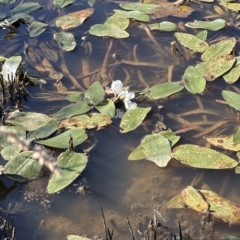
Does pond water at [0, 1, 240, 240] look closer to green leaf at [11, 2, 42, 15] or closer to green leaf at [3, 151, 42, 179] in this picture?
green leaf at [3, 151, 42, 179]

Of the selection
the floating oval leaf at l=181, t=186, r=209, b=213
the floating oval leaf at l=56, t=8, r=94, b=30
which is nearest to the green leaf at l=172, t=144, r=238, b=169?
the floating oval leaf at l=181, t=186, r=209, b=213

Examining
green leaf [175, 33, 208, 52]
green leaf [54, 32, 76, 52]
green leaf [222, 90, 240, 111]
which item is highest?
green leaf [175, 33, 208, 52]

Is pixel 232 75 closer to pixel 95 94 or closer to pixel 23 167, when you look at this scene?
pixel 95 94

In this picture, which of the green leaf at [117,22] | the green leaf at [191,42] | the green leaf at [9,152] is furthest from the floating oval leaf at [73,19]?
the green leaf at [9,152]

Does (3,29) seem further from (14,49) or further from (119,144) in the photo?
(119,144)

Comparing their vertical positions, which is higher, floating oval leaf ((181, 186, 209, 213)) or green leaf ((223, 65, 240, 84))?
green leaf ((223, 65, 240, 84))

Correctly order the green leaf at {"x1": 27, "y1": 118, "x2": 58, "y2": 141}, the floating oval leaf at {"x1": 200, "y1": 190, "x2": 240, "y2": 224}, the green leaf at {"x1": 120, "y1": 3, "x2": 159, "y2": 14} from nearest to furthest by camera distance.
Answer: the floating oval leaf at {"x1": 200, "y1": 190, "x2": 240, "y2": 224} < the green leaf at {"x1": 27, "y1": 118, "x2": 58, "y2": 141} < the green leaf at {"x1": 120, "y1": 3, "x2": 159, "y2": 14}

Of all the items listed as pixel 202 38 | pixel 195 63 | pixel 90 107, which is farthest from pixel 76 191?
pixel 202 38

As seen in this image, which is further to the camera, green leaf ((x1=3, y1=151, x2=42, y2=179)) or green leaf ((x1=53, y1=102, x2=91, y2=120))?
green leaf ((x1=53, y1=102, x2=91, y2=120))
